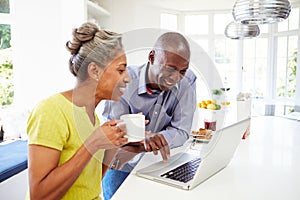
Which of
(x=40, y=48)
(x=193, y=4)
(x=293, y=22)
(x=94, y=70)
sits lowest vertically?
(x=94, y=70)

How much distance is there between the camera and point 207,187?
952mm

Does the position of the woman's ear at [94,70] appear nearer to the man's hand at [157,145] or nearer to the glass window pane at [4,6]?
the man's hand at [157,145]

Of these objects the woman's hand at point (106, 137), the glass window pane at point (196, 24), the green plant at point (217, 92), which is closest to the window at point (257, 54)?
the glass window pane at point (196, 24)

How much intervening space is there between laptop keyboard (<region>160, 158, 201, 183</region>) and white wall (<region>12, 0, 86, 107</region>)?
2.03 m

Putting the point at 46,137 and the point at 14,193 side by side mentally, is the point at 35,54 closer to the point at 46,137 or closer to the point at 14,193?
the point at 14,193

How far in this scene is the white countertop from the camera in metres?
0.89

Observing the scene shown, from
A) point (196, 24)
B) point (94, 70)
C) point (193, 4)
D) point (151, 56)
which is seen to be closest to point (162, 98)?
point (151, 56)

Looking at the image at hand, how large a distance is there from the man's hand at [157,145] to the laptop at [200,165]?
0.04 m

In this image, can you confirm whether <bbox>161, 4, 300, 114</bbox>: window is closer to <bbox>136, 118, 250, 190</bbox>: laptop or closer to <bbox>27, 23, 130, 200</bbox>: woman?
<bbox>136, 118, 250, 190</bbox>: laptop

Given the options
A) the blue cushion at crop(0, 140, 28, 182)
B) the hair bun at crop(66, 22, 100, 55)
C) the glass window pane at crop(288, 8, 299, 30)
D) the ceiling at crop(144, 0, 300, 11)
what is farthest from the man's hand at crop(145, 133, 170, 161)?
the glass window pane at crop(288, 8, 299, 30)

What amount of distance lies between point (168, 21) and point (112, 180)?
13.9 ft

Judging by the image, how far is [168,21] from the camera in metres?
5.19

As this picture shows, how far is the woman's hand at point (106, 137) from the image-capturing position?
886 mm

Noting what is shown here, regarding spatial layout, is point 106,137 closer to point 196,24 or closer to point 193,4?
point 193,4
